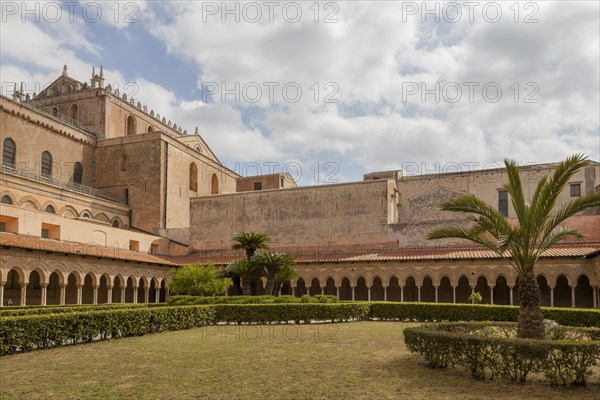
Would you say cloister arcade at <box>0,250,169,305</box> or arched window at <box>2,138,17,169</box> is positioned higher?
arched window at <box>2,138,17,169</box>

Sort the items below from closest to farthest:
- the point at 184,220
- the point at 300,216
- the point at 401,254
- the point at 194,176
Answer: the point at 401,254
the point at 300,216
the point at 184,220
the point at 194,176

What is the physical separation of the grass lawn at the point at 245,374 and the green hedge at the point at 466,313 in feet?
27.2

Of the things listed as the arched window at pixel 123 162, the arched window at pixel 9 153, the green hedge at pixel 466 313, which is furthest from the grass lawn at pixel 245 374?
the arched window at pixel 123 162

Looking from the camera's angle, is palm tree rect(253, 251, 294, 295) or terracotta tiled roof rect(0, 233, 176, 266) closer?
→ terracotta tiled roof rect(0, 233, 176, 266)

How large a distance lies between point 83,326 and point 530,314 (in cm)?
1124

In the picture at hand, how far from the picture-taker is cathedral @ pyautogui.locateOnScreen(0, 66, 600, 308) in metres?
29.3

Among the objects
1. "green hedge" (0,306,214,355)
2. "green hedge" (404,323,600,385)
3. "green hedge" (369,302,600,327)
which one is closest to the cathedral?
"green hedge" (369,302,600,327)

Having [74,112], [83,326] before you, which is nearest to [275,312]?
[83,326]

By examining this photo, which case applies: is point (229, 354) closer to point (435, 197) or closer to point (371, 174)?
point (435, 197)

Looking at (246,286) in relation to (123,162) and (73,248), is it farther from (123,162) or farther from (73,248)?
(123,162)

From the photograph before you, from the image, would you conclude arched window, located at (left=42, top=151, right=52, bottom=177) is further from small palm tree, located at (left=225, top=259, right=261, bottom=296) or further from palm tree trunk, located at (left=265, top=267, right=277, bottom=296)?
palm tree trunk, located at (left=265, top=267, right=277, bottom=296)

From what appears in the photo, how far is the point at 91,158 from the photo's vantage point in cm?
4319

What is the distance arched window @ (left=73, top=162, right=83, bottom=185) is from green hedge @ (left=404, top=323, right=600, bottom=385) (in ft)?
118

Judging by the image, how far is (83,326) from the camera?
15070mm
